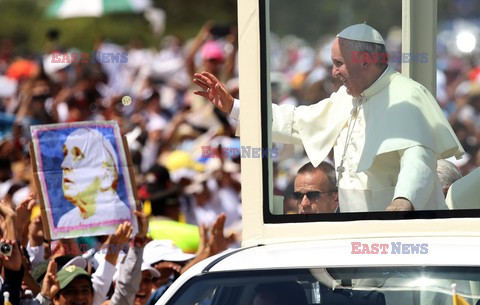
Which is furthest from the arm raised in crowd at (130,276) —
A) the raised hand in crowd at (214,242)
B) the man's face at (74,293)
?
the raised hand in crowd at (214,242)

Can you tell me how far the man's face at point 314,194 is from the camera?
5.45 m

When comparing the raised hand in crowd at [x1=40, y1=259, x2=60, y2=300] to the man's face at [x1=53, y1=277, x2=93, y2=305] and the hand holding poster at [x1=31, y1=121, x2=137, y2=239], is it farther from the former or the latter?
the hand holding poster at [x1=31, y1=121, x2=137, y2=239]

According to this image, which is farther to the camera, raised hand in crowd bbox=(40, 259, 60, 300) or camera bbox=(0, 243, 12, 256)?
camera bbox=(0, 243, 12, 256)

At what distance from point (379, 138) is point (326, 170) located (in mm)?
286

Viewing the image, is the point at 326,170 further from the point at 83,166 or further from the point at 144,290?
the point at 83,166

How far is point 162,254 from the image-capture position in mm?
7961

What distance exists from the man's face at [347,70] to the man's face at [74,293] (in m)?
2.04

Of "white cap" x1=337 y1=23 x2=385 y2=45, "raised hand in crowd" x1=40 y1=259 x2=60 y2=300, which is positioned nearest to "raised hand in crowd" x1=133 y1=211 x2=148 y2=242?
"raised hand in crowd" x1=40 y1=259 x2=60 y2=300

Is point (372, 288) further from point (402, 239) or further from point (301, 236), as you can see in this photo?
point (301, 236)

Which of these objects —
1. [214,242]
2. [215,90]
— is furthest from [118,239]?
[215,90]

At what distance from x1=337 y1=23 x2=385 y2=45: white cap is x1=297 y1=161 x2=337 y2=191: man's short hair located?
0.60 m

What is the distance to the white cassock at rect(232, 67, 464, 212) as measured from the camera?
17.6 feet

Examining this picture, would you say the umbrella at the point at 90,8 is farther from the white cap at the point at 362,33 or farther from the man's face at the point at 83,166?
the white cap at the point at 362,33

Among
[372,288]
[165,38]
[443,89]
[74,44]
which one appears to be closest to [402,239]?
[372,288]
